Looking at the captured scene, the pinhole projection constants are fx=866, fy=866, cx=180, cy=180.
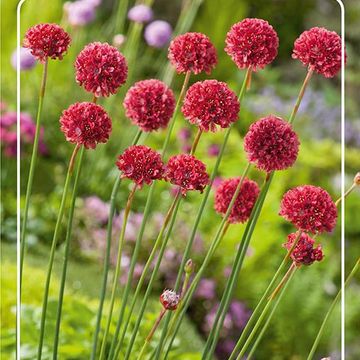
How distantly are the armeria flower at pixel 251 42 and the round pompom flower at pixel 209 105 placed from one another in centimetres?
6

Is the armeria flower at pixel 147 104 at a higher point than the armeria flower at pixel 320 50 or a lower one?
lower

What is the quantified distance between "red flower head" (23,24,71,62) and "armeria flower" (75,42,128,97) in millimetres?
41

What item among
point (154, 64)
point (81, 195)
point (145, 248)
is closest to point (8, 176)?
point (81, 195)

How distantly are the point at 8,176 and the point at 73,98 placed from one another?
41 centimetres

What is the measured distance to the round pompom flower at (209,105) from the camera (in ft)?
3.60

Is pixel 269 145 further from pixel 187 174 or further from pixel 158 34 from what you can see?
pixel 158 34

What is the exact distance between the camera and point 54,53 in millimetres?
1146

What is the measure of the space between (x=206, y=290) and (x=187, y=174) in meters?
1.59

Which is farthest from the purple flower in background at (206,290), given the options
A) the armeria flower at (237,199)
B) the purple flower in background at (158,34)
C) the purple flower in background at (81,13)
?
the armeria flower at (237,199)

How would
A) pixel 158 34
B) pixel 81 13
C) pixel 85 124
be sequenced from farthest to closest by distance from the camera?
pixel 81 13 < pixel 158 34 < pixel 85 124

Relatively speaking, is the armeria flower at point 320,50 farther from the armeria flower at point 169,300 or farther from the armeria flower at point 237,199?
the armeria flower at point 169,300

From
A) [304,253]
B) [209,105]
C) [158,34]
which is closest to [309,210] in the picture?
[304,253]

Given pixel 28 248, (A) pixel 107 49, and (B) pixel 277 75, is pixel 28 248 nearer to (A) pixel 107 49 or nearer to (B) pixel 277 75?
(A) pixel 107 49

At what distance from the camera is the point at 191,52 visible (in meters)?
1.17
